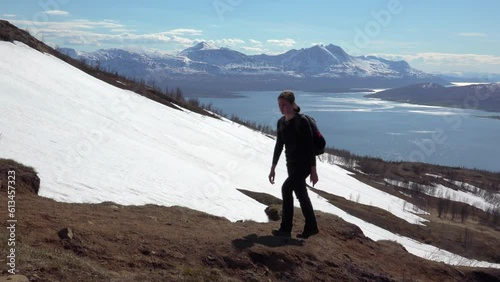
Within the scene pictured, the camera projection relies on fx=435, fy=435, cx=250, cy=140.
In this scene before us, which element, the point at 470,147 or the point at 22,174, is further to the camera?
the point at 470,147

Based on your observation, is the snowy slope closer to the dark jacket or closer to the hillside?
the hillside

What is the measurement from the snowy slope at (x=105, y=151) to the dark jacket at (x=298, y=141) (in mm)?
7837

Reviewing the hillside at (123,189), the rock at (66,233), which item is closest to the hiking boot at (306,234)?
the hillside at (123,189)

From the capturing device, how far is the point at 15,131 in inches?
743

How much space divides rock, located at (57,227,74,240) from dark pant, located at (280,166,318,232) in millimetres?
4201

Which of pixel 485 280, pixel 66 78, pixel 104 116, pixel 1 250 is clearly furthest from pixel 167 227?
pixel 66 78

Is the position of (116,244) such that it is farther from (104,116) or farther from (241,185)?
(104,116)

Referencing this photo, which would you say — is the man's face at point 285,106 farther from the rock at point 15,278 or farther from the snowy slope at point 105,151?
the snowy slope at point 105,151

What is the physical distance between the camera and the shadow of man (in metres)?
8.37

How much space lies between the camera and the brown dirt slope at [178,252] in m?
6.40

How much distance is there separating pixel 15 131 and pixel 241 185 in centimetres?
1649

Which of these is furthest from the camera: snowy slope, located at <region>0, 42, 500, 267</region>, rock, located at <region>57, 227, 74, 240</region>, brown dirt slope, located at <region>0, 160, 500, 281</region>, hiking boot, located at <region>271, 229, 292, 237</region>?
snowy slope, located at <region>0, 42, 500, 267</region>

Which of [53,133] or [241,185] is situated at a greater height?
[53,133]

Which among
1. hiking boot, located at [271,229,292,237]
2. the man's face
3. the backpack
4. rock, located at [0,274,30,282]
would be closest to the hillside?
hiking boot, located at [271,229,292,237]
